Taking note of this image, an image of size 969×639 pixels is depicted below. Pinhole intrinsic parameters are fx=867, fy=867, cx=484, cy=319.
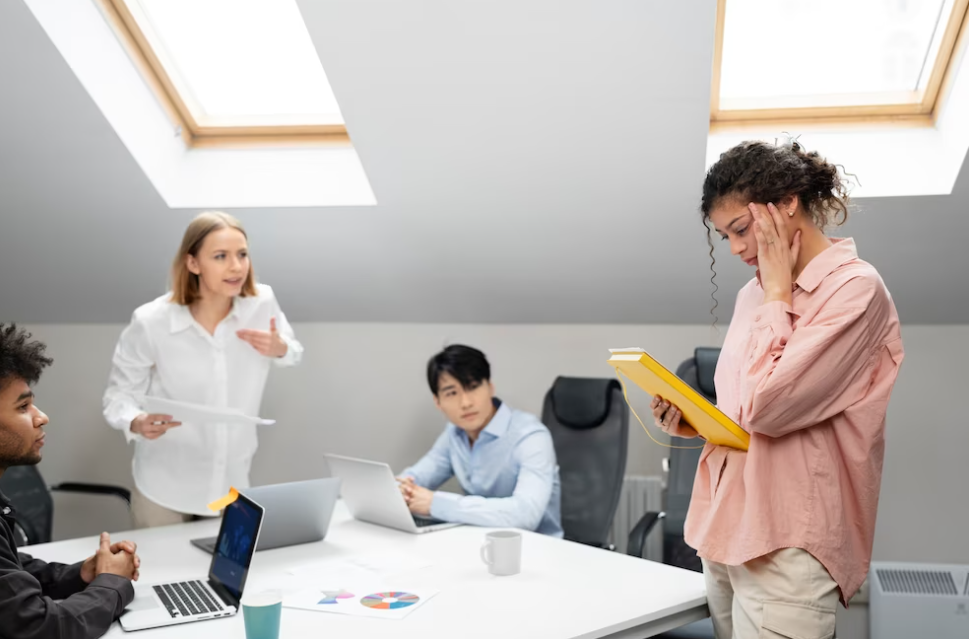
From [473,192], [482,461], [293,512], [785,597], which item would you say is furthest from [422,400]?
[785,597]

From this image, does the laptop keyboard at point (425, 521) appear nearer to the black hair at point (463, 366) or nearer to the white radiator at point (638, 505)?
the black hair at point (463, 366)

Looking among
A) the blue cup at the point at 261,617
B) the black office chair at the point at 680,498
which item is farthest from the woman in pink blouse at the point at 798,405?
the black office chair at the point at 680,498

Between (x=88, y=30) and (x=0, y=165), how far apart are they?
70cm

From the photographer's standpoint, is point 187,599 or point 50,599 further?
point 187,599

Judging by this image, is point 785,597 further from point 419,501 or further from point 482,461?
point 482,461

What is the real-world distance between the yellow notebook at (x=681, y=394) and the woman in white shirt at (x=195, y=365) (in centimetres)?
158

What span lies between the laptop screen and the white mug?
53 centimetres

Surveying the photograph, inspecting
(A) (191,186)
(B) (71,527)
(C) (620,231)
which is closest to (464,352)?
(C) (620,231)

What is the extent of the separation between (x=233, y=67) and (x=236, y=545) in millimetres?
2188

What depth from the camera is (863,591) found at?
3.40 metres

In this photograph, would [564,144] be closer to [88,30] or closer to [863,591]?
[88,30]

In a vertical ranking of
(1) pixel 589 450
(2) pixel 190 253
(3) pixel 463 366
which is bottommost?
(1) pixel 589 450

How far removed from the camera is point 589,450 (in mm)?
3182

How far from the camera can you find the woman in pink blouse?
1509 mm
